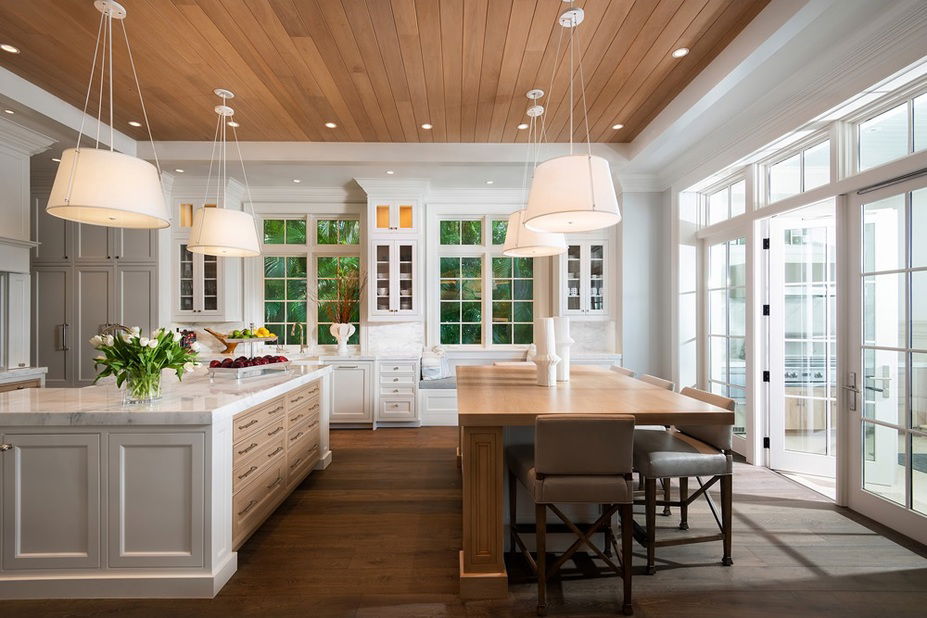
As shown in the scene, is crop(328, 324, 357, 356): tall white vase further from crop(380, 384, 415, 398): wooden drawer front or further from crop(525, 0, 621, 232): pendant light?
crop(525, 0, 621, 232): pendant light

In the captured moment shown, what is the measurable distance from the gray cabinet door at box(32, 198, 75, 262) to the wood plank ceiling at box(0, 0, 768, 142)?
164 cm

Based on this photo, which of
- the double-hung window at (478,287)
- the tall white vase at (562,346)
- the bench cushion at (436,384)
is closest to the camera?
the tall white vase at (562,346)

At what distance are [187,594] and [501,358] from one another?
426 cm

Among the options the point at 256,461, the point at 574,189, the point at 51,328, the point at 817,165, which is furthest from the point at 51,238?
the point at 817,165

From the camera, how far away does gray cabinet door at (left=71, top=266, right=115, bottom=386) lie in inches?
202

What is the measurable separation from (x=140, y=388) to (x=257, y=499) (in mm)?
929

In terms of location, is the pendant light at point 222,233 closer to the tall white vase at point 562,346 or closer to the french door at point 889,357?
the tall white vase at point 562,346

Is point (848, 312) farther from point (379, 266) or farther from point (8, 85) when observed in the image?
point (8, 85)

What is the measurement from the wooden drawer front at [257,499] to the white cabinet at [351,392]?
2226 mm

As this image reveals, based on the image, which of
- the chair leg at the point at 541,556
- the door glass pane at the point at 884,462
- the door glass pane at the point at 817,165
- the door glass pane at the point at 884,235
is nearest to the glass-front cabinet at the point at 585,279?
the door glass pane at the point at 817,165

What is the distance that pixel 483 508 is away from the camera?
2.17 metres

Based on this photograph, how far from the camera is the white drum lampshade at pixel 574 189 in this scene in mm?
2250

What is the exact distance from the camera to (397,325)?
233 inches

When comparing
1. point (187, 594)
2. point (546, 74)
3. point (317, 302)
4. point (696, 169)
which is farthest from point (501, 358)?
point (187, 594)
